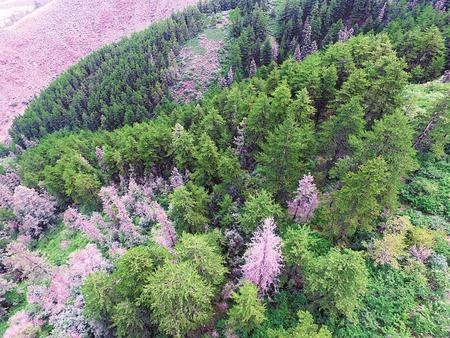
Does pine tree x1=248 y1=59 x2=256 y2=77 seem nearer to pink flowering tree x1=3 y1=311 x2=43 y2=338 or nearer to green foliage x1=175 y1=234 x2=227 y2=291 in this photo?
green foliage x1=175 y1=234 x2=227 y2=291

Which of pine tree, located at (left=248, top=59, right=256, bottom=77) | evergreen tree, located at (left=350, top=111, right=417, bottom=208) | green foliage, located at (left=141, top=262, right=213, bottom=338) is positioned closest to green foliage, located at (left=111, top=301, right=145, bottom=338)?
green foliage, located at (left=141, top=262, right=213, bottom=338)

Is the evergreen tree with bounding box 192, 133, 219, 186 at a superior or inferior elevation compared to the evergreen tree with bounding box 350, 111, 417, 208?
inferior

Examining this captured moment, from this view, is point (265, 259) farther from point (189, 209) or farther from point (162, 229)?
point (162, 229)

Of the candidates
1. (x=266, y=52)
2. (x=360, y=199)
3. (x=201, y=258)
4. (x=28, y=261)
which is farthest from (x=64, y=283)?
(x=266, y=52)

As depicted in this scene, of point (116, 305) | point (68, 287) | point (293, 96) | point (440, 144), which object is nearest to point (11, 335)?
point (68, 287)

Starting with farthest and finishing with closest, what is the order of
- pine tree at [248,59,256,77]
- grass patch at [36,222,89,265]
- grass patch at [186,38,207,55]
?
grass patch at [186,38,207,55] < pine tree at [248,59,256,77] < grass patch at [36,222,89,265]

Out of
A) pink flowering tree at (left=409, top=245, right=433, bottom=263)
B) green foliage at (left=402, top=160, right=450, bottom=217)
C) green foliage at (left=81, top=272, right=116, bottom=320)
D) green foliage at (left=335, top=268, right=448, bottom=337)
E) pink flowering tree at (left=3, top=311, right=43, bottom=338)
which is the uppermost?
green foliage at (left=81, top=272, right=116, bottom=320)

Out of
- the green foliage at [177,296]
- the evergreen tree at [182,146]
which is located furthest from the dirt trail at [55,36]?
the green foliage at [177,296]
